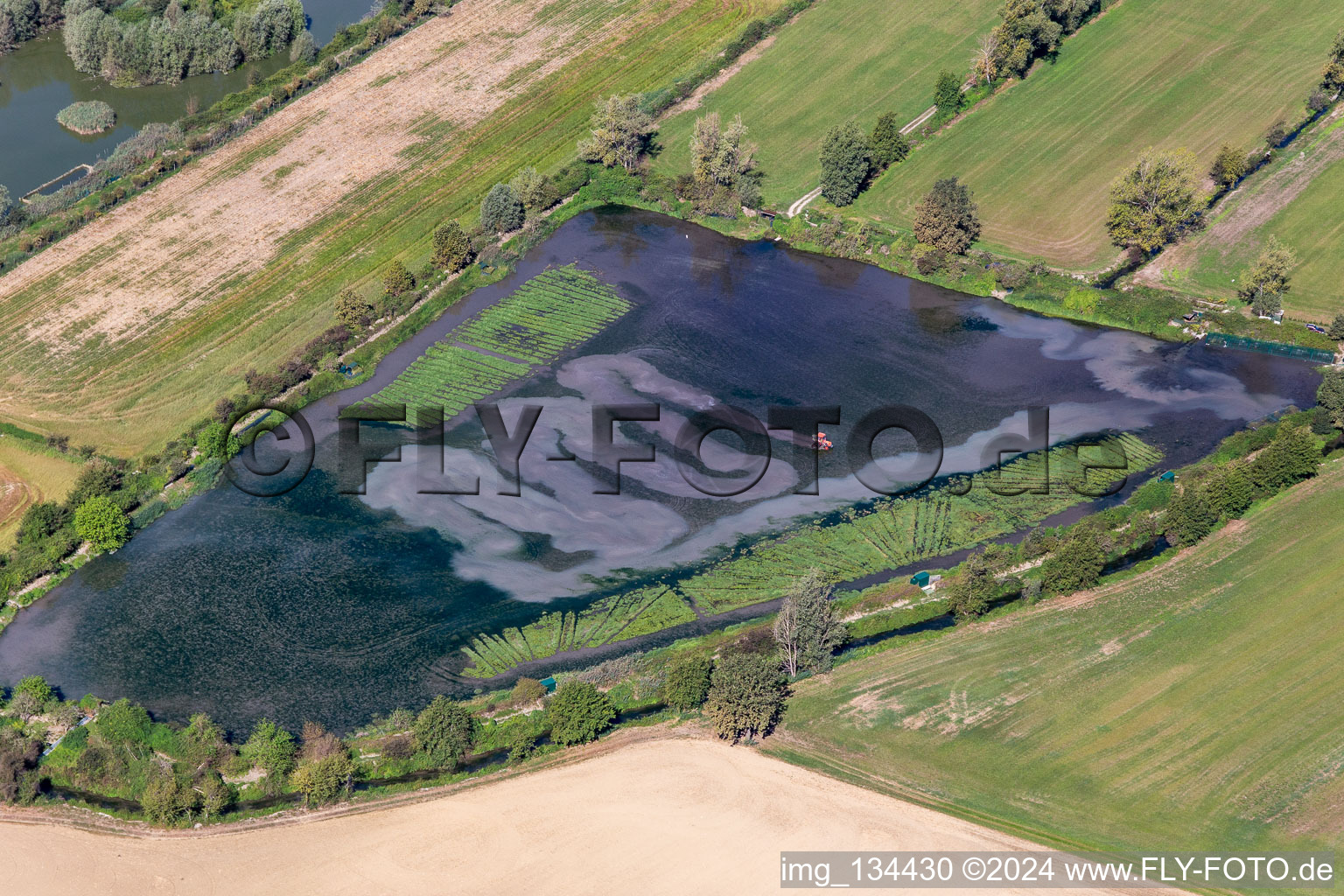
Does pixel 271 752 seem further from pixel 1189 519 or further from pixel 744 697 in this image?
pixel 1189 519

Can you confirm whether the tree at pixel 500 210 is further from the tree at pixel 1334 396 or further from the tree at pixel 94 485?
the tree at pixel 1334 396

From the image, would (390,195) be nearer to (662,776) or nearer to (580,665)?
(580,665)

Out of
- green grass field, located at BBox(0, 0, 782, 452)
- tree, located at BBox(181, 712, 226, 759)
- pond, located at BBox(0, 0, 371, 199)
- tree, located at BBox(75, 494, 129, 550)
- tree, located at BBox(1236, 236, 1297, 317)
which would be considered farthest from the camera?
pond, located at BBox(0, 0, 371, 199)

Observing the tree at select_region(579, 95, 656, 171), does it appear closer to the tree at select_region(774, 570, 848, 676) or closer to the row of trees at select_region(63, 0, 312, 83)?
the row of trees at select_region(63, 0, 312, 83)

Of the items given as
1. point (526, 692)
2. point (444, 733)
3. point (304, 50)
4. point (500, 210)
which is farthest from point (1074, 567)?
point (304, 50)

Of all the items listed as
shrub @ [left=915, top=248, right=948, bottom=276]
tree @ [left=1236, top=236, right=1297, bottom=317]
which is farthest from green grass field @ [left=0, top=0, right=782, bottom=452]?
tree @ [left=1236, top=236, right=1297, bottom=317]

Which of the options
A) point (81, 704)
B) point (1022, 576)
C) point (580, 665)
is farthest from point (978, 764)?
point (81, 704)
